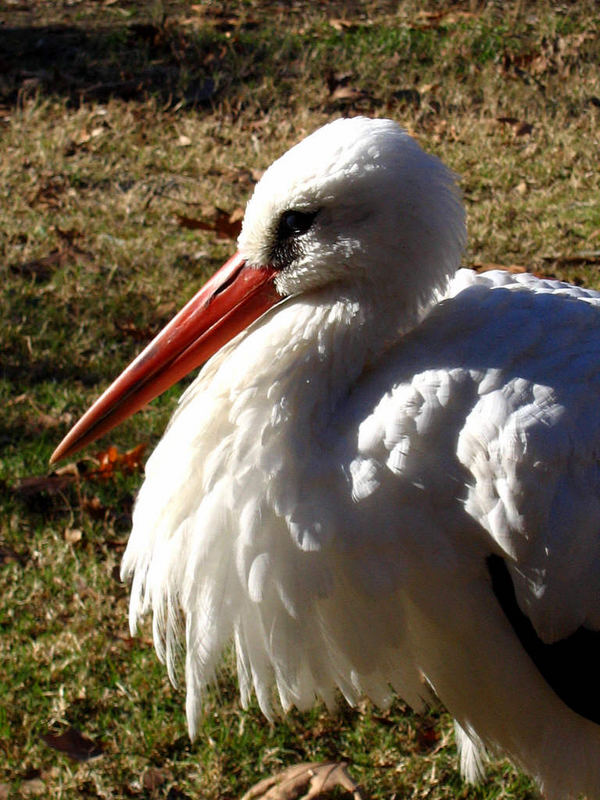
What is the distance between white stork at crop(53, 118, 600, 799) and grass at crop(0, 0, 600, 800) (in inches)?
17.0

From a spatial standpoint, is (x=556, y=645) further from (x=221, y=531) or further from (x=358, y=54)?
(x=358, y=54)

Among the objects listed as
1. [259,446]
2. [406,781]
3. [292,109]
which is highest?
[259,446]

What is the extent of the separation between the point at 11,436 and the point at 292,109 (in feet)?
10.6

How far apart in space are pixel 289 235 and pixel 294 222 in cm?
4

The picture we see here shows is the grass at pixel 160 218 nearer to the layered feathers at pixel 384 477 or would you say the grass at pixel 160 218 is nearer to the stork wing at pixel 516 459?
the layered feathers at pixel 384 477

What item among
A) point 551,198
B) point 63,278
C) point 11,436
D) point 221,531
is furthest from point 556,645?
point 551,198

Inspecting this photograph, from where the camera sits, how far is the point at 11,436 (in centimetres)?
376

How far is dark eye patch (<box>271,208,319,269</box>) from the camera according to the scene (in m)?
2.29

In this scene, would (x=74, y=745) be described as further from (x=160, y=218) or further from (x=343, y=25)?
(x=343, y=25)

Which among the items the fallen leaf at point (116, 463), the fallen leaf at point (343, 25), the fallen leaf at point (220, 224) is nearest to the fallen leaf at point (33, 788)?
the fallen leaf at point (116, 463)

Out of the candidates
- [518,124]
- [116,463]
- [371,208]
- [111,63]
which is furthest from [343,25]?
[371,208]

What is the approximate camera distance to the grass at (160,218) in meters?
2.75

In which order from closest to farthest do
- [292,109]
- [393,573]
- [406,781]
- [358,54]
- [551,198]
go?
[393,573] < [406,781] < [551,198] < [292,109] < [358,54]

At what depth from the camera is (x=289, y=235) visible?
7.68 feet
